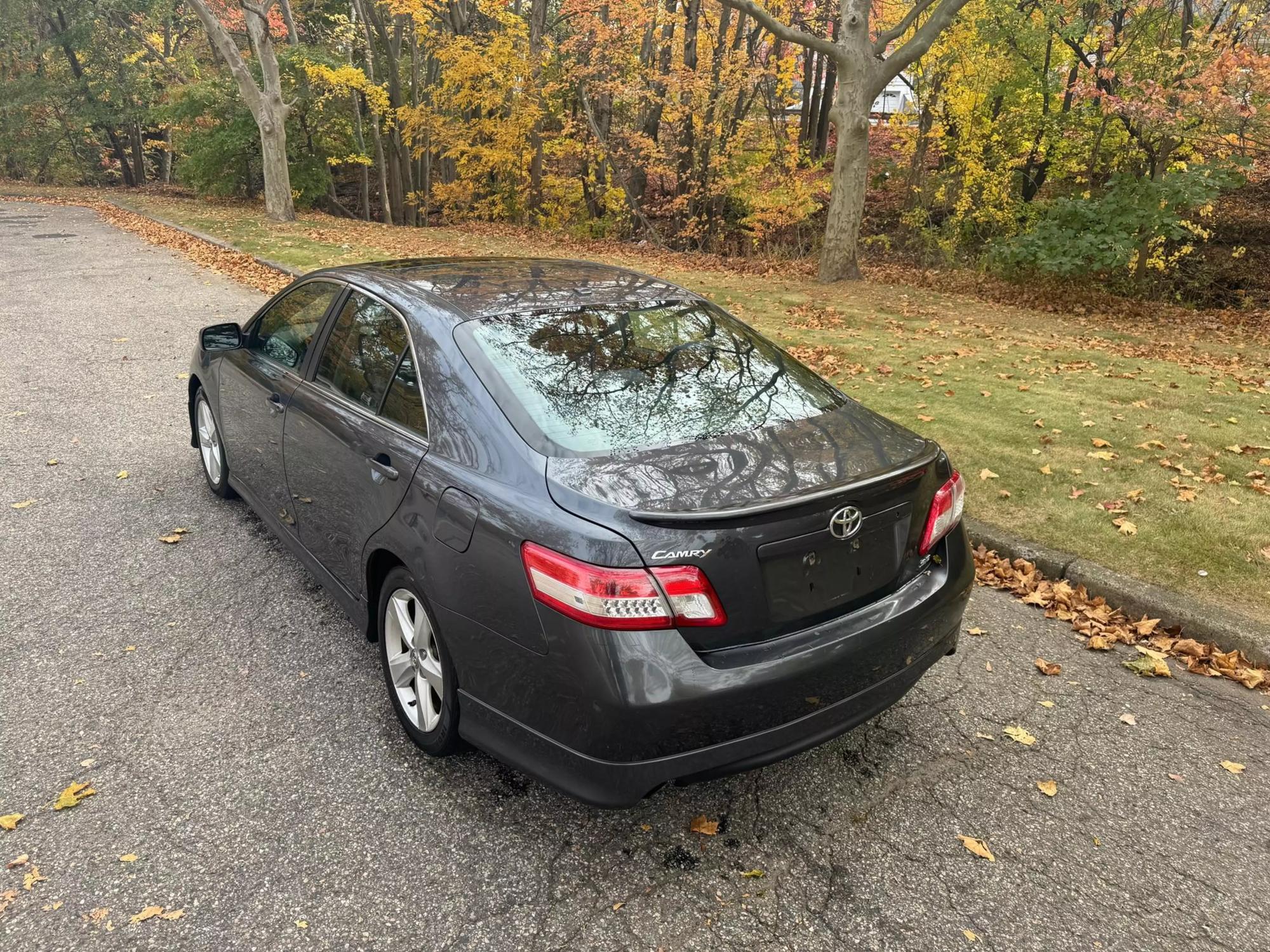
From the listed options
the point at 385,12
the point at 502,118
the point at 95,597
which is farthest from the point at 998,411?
the point at 385,12

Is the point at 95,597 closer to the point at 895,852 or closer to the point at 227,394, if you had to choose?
the point at 227,394

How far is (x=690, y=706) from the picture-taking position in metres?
2.24

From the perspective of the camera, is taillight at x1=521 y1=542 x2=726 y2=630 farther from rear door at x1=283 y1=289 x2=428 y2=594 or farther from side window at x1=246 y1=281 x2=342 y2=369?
side window at x1=246 y1=281 x2=342 y2=369

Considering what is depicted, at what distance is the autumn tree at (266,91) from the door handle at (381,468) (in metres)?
19.7

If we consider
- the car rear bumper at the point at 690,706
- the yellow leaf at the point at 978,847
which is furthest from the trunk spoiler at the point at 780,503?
the yellow leaf at the point at 978,847

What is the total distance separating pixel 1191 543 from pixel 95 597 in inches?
225

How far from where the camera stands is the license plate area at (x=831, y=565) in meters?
2.37

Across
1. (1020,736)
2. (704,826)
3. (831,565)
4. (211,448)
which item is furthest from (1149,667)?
(211,448)

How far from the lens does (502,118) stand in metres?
23.9

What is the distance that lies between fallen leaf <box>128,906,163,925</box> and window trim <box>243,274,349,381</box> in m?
2.15

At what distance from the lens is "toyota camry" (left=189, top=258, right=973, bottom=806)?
226cm

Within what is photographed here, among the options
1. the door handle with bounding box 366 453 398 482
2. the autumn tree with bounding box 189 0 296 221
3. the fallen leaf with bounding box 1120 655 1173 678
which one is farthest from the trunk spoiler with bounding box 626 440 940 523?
the autumn tree with bounding box 189 0 296 221

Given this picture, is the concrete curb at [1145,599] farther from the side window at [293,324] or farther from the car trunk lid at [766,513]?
the side window at [293,324]

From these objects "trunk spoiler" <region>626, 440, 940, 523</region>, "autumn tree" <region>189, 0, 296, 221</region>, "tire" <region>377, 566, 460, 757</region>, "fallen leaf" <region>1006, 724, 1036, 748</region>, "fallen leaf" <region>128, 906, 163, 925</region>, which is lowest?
"fallen leaf" <region>128, 906, 163, 925</region>
